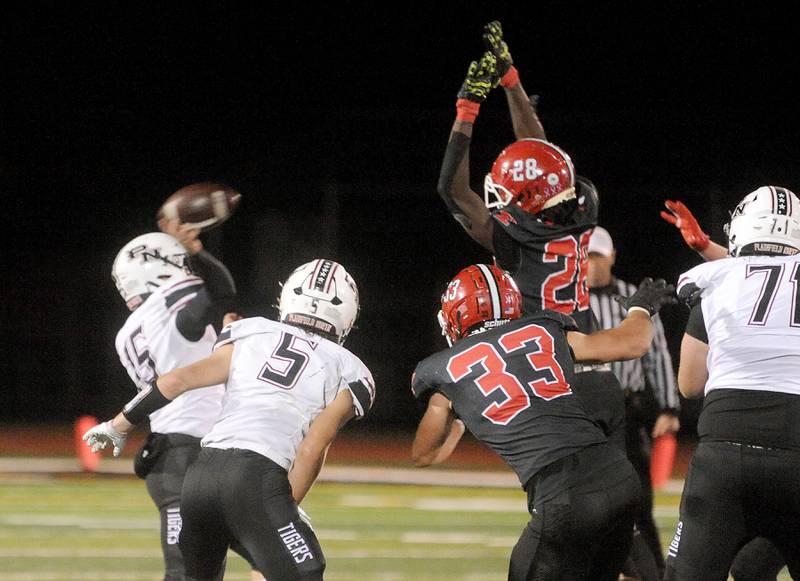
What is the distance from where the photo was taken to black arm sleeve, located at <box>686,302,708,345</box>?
13.1 feet

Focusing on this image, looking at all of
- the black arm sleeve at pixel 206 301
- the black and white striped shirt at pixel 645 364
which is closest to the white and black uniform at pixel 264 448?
the black arm sleeve at pixel 206 301

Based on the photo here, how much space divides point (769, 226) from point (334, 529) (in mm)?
4996

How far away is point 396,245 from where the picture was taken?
15.9 meters

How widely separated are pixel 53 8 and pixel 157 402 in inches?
752

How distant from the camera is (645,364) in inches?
255

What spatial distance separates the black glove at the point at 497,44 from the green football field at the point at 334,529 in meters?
2.89

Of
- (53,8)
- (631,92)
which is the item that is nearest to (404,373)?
(631,92)

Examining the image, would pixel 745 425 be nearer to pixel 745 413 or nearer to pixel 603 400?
pixel 745 413

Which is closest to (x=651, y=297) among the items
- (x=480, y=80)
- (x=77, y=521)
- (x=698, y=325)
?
(x=698, y=325)

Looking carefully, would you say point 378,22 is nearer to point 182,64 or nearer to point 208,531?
point 182,64

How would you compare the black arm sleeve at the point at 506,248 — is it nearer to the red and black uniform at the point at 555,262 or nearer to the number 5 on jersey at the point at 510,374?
the red and black uniform at the point at 555,262

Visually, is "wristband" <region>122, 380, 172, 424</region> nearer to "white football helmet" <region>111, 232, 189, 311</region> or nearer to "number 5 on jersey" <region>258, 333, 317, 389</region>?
"number 5 on jersey" <region>258, 333, 317, 389</region>

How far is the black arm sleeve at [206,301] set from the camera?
201 inches

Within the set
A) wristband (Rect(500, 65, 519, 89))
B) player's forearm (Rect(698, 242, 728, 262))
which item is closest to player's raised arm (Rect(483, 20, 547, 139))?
wristband (Rect(500, 65, 519, 89))
